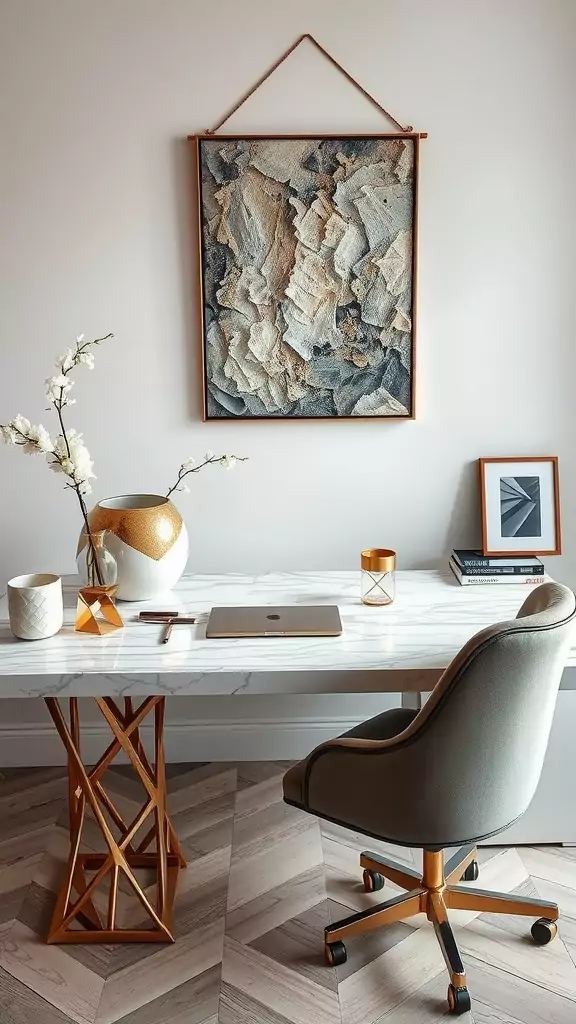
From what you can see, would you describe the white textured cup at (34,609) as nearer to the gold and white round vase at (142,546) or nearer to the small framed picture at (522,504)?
the gold and white round vase at (142,546)

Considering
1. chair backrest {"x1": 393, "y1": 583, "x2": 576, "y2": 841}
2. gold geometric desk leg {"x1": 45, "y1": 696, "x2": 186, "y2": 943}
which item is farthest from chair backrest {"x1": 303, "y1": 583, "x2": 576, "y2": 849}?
gold geometric desk leg {"x1": 45, "y1": 696, "x2": 186, "y2": 943}

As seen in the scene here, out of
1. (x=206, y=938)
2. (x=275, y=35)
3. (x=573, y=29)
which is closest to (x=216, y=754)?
(x=206, y=938)

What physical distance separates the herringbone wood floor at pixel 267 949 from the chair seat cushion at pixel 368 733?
0.40m

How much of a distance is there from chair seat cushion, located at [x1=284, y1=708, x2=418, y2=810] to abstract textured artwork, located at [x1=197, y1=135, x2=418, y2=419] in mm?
934

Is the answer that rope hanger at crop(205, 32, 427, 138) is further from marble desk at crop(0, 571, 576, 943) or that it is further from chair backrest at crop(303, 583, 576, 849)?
chair backrest at crop(303, 583, 576, 849)

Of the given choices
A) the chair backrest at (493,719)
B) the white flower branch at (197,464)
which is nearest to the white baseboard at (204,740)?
the white flower branch at (197,464)

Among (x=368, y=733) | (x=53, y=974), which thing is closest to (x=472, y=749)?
(x=368, y=733)

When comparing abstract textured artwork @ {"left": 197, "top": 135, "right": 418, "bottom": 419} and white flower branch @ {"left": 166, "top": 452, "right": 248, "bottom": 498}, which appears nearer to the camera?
white flower branch @ {"left": 166, "top": 452, "right": 248, "bottom": 498}

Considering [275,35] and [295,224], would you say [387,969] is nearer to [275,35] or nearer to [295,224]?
[295,224]

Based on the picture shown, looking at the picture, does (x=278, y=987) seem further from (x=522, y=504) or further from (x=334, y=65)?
(x=334, y=65)

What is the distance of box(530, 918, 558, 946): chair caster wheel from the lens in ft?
6.59

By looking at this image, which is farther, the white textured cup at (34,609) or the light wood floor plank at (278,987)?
the white textured cup at (34,609)

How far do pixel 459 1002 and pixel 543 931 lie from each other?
0.30 meters

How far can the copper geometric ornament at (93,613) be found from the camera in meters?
2.07
